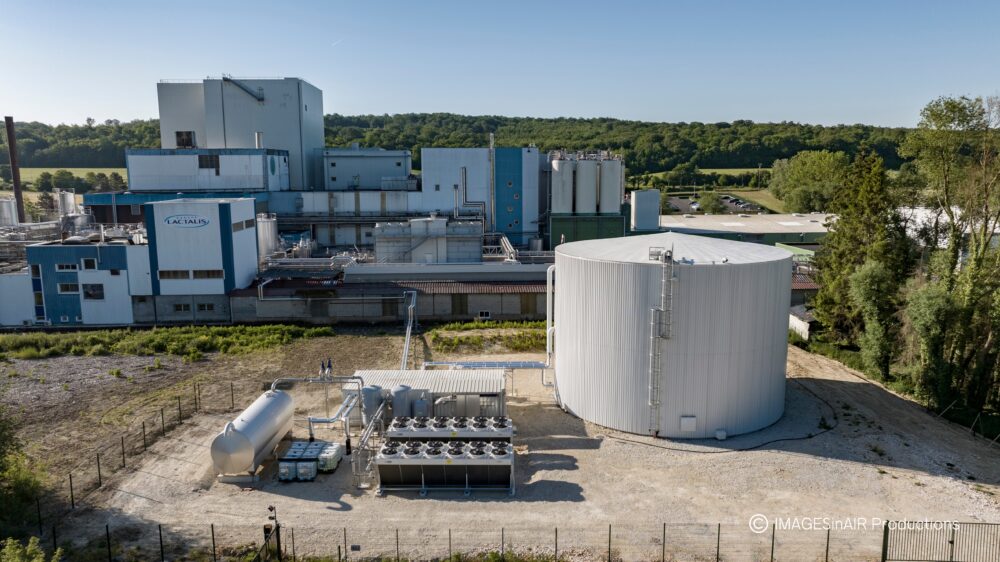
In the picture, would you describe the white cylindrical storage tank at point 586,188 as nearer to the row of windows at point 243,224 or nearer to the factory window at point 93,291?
the row of windows at point 243,224

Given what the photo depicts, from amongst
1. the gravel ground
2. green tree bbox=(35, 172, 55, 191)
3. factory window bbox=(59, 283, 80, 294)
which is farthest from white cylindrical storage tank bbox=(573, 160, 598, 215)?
green tree bbox=(35, 172, 55, 191)

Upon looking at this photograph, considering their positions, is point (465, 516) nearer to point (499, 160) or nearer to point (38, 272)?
point (38, 272)

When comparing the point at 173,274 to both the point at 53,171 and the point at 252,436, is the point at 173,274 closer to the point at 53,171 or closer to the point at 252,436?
the point at 252,436

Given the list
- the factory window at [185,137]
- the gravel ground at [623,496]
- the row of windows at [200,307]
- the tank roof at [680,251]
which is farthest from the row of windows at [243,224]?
the factory window at [185,137]

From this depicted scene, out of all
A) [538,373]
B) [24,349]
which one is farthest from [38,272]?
[538,373]

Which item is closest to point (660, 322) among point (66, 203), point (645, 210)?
point (645, 210)
